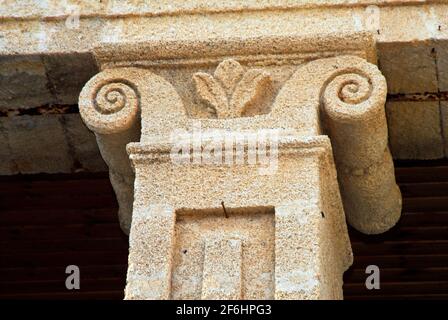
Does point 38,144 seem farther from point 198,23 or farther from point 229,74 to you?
point 229,74

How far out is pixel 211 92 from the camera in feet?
16.7

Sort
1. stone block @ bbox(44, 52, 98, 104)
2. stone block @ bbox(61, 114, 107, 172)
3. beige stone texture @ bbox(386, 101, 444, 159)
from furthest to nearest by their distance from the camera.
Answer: stone block @ bbox(61, 114, 107, 172)
beige stone texture @ bbox(386, 101, 444, 159)
stone block @ bbox(44, 52, 98, 104)

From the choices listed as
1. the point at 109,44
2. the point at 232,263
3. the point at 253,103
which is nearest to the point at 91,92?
the point at 109,44

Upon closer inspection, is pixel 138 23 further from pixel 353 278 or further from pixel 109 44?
pixel 353 278

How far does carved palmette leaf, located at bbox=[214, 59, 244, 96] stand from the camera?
5109mm

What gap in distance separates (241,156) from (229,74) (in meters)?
0.37

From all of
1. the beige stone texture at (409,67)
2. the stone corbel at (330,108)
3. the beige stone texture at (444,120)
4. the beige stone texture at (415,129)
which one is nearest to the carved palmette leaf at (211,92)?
the stone corbel at (330,108)

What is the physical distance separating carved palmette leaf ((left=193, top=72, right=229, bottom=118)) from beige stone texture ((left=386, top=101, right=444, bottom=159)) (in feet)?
2.50

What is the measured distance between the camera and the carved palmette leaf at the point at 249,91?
504 cm

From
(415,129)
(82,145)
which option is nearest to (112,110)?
(82,145)

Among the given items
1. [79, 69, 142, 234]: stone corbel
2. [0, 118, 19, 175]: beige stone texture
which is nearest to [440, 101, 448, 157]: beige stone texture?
[79, 69, 142, 234]: stone corbel

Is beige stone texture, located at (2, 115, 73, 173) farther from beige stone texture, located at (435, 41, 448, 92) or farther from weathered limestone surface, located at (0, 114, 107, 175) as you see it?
beige stone texture, located at (435, 41, 448, 92)
